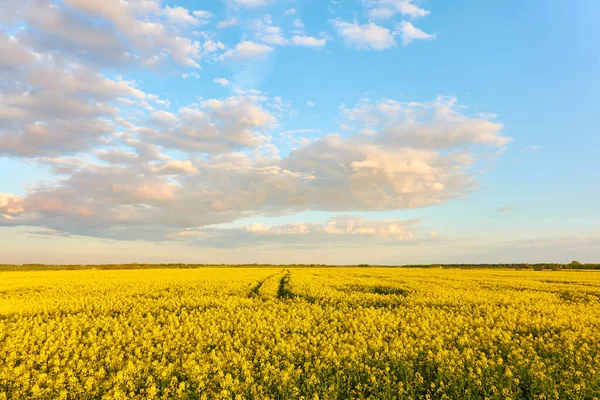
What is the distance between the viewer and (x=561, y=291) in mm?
26812

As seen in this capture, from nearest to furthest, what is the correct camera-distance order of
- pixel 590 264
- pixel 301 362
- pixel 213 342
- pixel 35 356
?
pixel 301 362 < pixel 35 356 < pixel 213 342 < pixel 590 264

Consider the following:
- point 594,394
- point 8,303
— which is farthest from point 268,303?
point 8,303

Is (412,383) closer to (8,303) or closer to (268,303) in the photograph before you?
(268,303)

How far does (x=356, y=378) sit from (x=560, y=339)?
794 centimetres

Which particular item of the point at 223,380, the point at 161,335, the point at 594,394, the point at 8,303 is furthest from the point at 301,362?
the point at 8,303

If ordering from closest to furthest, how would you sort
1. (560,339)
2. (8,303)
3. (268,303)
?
(560,339)
(268,303)
(8,303)

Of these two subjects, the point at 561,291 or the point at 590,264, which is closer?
the point at 561,291

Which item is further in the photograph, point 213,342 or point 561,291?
point 561,291

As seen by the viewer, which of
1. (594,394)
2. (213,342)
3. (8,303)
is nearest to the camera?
(594,394)

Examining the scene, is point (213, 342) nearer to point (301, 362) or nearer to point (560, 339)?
point (301, 362)

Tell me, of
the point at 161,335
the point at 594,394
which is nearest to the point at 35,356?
the point at 161,335

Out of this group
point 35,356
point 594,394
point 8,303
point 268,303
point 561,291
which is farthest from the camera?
point 561,291

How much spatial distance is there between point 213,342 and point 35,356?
4.85 meters

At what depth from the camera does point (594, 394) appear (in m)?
7.78
